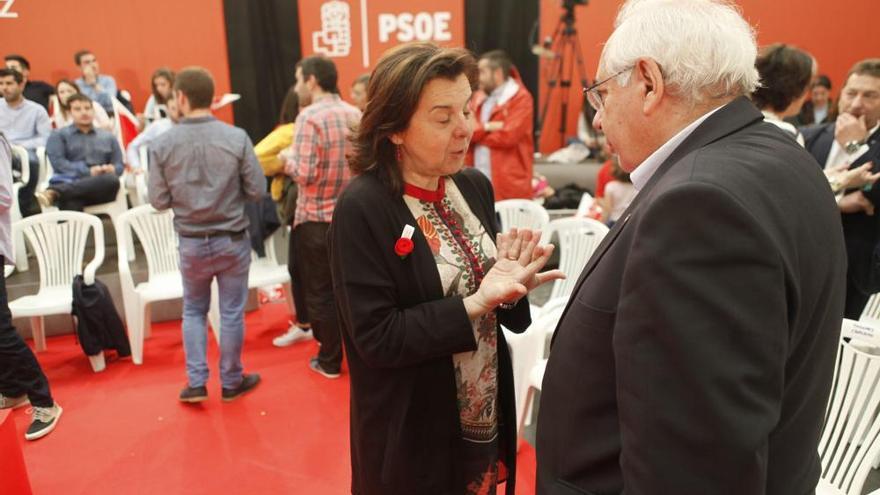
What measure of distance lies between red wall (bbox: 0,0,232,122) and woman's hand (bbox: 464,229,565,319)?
6352 mm

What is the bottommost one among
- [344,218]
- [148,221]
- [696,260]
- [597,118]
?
Answer: [148,221]

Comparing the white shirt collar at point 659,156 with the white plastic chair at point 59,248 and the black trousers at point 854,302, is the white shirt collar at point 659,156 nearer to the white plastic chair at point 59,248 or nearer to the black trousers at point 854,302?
the black trousers at point 854,302

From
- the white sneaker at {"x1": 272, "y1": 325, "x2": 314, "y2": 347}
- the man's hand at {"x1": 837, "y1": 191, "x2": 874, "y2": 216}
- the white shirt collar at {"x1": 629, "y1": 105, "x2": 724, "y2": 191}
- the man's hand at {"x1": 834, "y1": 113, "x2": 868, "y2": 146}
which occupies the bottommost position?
the white sneaker at {"x1": 272, "y1": 325, "x2": 314, "y2": 347}

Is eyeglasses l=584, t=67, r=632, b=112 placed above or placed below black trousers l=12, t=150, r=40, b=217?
above

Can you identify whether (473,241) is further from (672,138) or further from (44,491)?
(44,491)

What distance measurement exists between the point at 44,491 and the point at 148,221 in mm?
1771

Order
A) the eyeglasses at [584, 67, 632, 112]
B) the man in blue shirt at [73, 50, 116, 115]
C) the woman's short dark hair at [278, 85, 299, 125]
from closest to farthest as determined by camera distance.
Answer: the eyeglasses at [584, 67, 632, 112] → the woman's short dark hair at [278, 85, 299, 125] → the man in blue shirt at [73, 50, 116, 115]

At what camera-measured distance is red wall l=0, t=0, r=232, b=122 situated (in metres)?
6.11

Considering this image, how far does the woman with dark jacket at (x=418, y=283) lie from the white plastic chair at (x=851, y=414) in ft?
3.31

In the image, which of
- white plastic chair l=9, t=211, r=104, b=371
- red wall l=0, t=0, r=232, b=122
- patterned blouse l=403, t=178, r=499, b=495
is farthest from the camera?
red wall l=0, t=0, r=232, b=122

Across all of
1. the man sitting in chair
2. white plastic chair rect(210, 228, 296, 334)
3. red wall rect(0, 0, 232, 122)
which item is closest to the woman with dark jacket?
white plastic chair rect(210, 228, 296, 334)

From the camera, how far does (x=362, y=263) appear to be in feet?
4.38

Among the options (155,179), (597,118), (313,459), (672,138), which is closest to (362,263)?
(597,118)

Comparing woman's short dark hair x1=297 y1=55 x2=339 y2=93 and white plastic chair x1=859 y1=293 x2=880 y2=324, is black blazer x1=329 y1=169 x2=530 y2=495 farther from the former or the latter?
white plastic chair x1=859 y1=293 x2=880 y2=324
